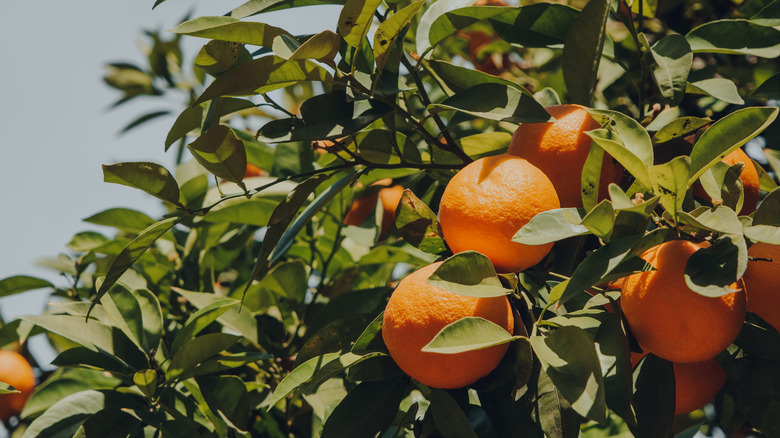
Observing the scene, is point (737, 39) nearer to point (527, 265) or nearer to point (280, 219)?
point (527, 265)

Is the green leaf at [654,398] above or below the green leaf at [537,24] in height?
below

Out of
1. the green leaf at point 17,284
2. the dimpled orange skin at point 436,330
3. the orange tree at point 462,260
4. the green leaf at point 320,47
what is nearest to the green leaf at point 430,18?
the orange tree at point 462,260

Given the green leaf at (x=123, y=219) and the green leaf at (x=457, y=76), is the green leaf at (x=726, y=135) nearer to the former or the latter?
the green leaf at (x=457, y=76)

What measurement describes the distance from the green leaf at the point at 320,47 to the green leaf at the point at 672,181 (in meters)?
0.47

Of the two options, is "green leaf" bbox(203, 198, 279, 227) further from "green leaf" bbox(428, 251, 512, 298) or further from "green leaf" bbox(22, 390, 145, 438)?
"green leaf" bbox(428, 251, 512, 298)

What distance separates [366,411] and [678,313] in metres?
0.47

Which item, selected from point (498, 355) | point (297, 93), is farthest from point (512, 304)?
point (297, 93)

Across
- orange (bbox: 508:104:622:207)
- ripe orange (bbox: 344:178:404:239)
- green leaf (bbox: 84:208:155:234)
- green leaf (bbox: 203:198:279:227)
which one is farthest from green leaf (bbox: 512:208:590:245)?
green leaf (bbox: 84:208:155:234)

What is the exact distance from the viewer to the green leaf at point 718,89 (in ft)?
3.69

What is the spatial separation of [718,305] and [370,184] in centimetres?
98

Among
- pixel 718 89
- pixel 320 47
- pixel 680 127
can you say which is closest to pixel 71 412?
pixel 320 47

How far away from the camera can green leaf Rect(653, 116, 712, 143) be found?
1007mm

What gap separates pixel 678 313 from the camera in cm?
85

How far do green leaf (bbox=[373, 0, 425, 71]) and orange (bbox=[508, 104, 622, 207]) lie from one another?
10.9 inches
